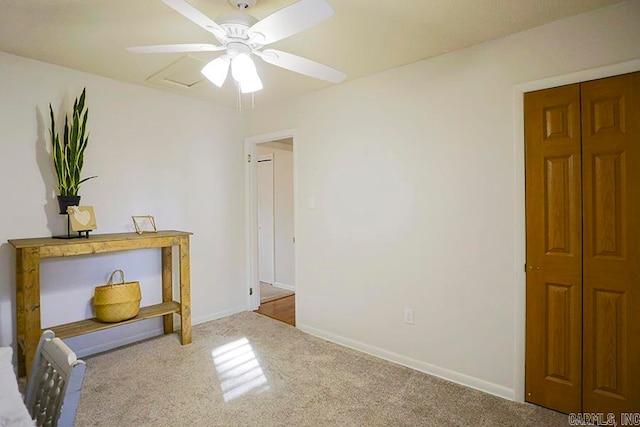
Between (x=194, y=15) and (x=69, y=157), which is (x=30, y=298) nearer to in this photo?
(x=69, y=157)

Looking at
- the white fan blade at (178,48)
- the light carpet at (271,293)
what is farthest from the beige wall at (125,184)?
the white fan blade at (178,48)

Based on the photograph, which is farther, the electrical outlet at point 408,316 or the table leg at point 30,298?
the electrical outlet at point 408,316

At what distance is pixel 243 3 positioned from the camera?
5.83 ft

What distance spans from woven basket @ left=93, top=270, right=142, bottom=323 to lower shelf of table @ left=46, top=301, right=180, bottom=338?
4 cm

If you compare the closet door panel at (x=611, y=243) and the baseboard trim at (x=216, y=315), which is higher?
the closet door panel at (x=611, y=243)

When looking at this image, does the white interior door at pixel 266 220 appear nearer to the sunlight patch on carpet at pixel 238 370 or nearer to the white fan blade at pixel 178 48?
the sunlight patch on carpet at pixel 238 370

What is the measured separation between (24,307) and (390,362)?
260cm

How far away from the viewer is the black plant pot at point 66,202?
2.55 m

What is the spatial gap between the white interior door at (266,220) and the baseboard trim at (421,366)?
2.04 meters

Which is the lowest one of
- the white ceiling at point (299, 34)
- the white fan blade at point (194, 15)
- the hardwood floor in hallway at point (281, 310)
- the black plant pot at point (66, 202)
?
the hardwood floor in hallway at point (281, 310)

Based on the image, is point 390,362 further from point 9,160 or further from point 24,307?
point 9,160

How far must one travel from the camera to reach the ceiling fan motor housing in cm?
176

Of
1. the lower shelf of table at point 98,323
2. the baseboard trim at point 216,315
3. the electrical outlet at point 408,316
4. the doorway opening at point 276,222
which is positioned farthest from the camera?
the doorway opening at point 276,222

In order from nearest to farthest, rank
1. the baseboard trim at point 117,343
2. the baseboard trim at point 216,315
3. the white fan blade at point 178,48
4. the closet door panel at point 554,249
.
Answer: the white fan blade at point 178,48
the closet door panel at point 554,249
the baseboard trim at point 117,343
the baseboard trim at point 216,315
